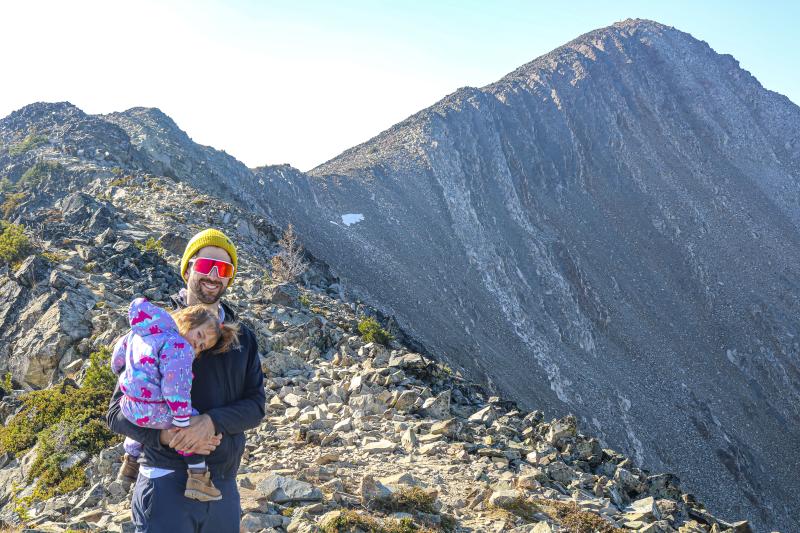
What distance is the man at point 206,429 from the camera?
13.9 feet

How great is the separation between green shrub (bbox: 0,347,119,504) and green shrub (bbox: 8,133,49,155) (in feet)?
102

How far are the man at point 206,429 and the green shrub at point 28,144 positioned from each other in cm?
3756

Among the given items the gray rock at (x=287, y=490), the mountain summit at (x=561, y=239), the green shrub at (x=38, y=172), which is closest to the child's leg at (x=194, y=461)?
the gray rock at (x=287, y=490)

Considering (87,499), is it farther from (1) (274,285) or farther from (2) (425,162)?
(2) (425,162)

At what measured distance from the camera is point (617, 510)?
9.38 metres

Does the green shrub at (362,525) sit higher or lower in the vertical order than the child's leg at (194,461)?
lower

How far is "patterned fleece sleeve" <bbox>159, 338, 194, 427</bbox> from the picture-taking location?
4.08 metres

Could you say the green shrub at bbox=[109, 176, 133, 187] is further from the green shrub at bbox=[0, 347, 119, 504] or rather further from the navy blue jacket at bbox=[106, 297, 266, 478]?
the navy blue jacket at bbox=[106, 297, 266, 478]

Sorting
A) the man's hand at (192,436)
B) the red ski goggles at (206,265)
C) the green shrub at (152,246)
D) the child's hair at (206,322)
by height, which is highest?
the green shrub at (152,246)

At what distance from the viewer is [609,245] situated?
6681cm

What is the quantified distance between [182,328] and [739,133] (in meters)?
103

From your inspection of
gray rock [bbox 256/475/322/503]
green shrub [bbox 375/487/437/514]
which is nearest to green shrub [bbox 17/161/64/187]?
gray rock [bbox 256/475/322/503]

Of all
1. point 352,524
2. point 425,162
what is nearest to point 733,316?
point 425,162

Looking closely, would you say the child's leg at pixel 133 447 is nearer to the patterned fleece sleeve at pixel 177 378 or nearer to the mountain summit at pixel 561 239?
the patterned fleece sleeve at pixel 177 378
